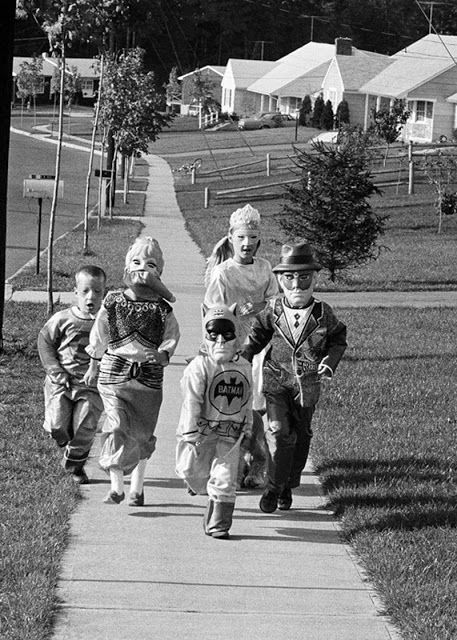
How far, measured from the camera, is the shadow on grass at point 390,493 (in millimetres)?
7664

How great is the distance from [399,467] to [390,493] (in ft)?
2.63

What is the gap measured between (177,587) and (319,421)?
4.40 m

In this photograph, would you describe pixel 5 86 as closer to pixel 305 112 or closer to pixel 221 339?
pixel 221 339

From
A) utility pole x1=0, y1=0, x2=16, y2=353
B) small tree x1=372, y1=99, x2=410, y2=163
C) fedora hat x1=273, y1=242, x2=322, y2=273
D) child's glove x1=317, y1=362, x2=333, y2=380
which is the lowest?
child's glove x1=317, y1=362, x2=333, y2=380

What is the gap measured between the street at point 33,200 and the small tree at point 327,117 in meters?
16.5

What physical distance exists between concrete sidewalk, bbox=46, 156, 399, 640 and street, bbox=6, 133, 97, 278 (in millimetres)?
14193

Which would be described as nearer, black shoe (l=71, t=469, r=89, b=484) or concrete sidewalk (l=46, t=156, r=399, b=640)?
concrete sidewalk (l=46, t=156, r=399, b=640)

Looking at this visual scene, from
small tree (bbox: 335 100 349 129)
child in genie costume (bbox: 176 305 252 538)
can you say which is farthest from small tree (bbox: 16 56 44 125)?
child in genie costume (bbox: 176 305 252 538)

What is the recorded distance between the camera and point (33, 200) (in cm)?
3819

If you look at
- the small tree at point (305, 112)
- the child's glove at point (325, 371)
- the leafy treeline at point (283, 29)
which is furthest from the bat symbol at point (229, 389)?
the leafy treeline at point (283, 29)

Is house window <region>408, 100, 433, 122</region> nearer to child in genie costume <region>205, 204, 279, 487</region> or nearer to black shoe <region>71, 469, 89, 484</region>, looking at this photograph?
child in genie costume <region>205, 204, 279, 487</region>

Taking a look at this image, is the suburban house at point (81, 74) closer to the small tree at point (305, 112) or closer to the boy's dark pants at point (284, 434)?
the small tree at point (305, 112)

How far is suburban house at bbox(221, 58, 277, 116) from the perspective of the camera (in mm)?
99875

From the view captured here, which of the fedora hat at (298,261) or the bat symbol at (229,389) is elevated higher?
the fedora hat at (298,261)
